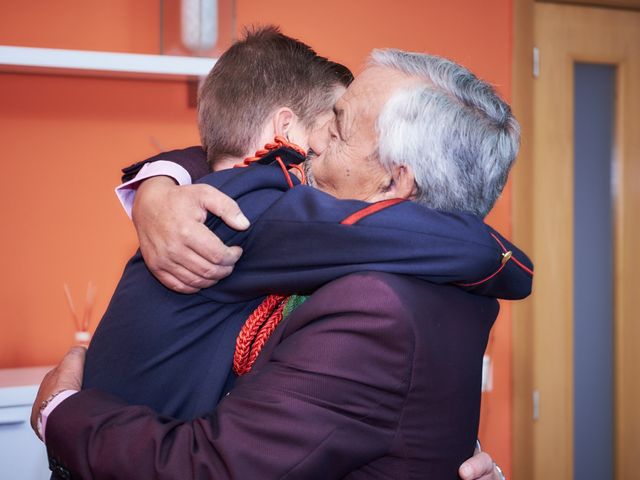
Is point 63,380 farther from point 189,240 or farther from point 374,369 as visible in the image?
point 374,369

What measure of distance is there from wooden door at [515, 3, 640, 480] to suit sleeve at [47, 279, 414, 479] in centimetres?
230

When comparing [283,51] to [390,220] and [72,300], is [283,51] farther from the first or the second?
[72,300]

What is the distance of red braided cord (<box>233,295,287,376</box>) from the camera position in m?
1.15

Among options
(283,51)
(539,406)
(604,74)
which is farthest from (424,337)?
(604,74)

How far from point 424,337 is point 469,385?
6.8 inches

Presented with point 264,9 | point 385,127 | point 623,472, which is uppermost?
point 264,9

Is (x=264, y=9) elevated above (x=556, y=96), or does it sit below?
above

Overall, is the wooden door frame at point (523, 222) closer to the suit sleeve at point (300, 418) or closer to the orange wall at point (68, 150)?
the orange wall at point (68, 150)

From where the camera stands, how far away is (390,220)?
1.02m

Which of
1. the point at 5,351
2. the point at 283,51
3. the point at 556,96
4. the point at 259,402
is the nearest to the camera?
the point at 259,402

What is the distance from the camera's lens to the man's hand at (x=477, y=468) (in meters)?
1.16

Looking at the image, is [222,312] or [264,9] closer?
[222,312]

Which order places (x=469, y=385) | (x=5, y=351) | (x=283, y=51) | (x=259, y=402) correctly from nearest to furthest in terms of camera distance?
(x=259, y=402), (x=469, y=385), (x=283, y=51), (x=5, y=351)

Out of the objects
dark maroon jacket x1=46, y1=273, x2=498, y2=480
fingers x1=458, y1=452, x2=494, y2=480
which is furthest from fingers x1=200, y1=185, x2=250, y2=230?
fingers x1=458, y1=452, x2=494, y2=480
